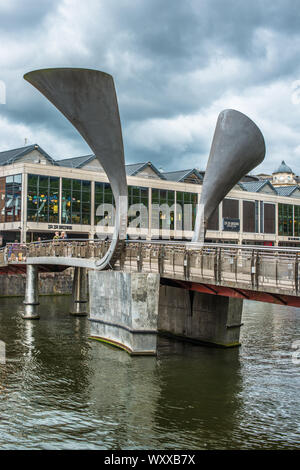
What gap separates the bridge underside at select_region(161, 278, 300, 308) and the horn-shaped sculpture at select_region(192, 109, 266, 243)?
6668 millimetres

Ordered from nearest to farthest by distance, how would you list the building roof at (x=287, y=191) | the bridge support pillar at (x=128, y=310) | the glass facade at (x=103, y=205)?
the bridge support pillar at (x=128, y=310)
the glass facade at (x=103, y=205)
the building roof at (x=287, y=191)

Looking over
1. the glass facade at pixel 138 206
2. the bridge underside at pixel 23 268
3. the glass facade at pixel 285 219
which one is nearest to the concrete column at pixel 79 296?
the bridge underside at pixel 23 268

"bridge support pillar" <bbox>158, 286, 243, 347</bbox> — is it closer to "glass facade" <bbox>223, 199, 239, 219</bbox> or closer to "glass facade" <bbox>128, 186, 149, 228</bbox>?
"glass facade" <bbox>128, 186, 149, 228</bbox>

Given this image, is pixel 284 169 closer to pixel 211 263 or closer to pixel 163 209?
pixel 163 209

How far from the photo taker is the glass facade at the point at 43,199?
59.0 m

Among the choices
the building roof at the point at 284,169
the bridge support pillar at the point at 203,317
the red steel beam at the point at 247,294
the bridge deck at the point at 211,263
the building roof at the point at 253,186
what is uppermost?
the building roof at the point at 284,169

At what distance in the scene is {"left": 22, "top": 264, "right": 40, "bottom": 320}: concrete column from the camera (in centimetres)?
3700

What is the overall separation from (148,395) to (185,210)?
56.4m

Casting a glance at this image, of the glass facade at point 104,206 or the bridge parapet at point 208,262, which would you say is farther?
the glass facade at point 104,206

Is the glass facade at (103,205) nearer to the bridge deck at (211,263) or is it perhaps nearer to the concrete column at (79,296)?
the concrete column at (79,296)

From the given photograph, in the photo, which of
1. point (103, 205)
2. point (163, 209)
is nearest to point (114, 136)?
point (103, 205)

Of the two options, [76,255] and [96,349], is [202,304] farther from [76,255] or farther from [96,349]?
[76,255]

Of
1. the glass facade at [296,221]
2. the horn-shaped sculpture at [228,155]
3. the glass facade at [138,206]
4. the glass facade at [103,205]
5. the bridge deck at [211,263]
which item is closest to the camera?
the bridge deck at [211,263]

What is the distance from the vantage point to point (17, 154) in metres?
66.8
